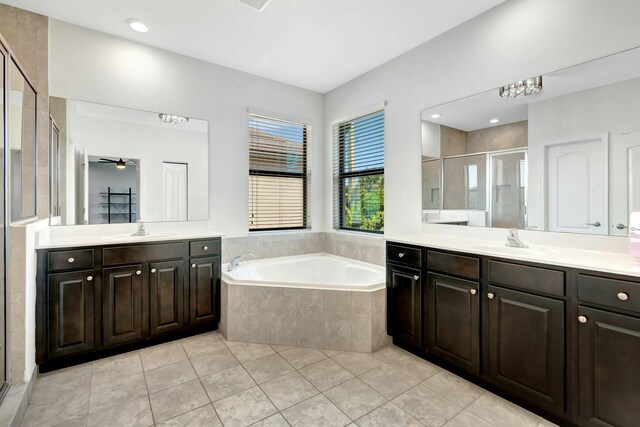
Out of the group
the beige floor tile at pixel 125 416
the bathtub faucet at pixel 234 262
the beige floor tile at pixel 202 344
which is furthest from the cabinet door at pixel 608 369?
the bathtub faucet at pixel 234 262

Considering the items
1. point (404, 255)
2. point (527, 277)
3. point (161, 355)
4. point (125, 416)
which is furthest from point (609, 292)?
point (161, 355)

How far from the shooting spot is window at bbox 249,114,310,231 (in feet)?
11.6

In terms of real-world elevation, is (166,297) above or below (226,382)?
above

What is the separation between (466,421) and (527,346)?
21.5 inches

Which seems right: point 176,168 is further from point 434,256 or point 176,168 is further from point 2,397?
point 434,256

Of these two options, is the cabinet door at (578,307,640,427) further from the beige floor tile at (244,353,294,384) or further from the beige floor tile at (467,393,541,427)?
the beige floor tile at (244,353,294,384)

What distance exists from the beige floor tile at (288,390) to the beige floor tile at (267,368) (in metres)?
0.06

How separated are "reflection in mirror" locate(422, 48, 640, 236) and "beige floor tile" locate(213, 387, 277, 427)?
2.00 meters

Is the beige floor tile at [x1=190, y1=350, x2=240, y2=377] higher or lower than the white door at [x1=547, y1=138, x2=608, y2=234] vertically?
lower

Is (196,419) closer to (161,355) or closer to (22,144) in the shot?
(161,355)

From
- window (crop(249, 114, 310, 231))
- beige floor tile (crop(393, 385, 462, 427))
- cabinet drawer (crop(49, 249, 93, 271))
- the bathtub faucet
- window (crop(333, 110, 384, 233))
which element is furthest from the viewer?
window (crop(249, 114, 310, 231))

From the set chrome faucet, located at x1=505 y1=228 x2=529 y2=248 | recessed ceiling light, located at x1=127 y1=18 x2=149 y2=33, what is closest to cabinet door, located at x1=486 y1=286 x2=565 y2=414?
chrome faucet, located at x1=505 y1=228 x2=529 y2=248

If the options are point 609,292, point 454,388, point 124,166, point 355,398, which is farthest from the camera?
point 124,166

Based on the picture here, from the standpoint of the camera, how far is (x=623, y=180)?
173 centimetres
